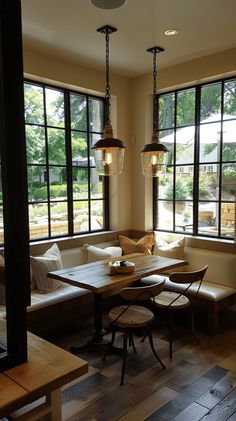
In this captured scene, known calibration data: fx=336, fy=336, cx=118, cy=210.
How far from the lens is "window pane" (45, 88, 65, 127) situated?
159 inches

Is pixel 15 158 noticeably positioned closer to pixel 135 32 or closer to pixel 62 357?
pixel 62 357

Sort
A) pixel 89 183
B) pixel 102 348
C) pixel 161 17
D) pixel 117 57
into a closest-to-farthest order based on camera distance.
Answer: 1. pixel 161 17
2. pixel 102 348
3. pixel 117 57
4. pixel 89 183

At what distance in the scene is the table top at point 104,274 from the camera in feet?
9.20

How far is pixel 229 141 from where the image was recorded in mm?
3969

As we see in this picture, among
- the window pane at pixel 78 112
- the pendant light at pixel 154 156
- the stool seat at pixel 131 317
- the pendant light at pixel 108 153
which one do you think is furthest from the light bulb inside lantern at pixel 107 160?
the window pane at pixel 78 112

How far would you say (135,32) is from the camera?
3.23 metres

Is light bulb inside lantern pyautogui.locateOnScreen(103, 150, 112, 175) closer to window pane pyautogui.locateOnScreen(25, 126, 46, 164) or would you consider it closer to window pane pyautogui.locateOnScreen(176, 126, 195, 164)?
window pane pyautogui.locateOnScreen(25, 126, 46, 164)

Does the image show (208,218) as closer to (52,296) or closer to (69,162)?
(69,162)

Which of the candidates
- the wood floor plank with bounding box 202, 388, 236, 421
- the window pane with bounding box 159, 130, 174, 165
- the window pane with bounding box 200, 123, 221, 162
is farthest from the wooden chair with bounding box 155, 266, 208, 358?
the window pane with bounding box 159, 130, 174, 165

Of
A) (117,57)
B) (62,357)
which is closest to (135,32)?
(117,57)

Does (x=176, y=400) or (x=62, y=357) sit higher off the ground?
(x=62, y=357)

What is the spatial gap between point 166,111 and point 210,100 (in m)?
0.68

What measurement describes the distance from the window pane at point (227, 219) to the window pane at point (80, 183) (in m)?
1.78

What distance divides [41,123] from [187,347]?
2914mm
